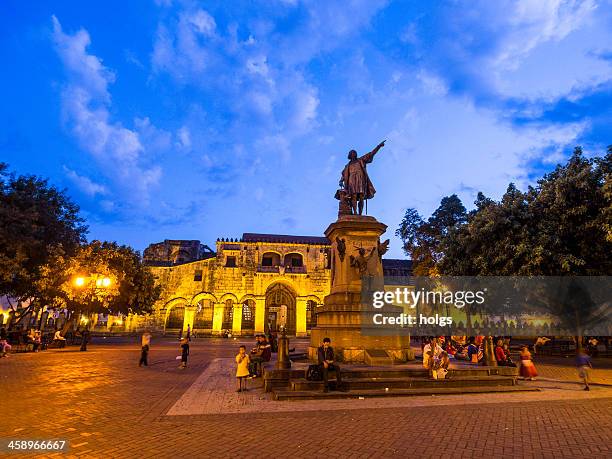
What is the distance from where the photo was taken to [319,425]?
270 inches

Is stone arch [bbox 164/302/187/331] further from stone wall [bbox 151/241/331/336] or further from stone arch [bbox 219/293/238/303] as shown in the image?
stone arch [bbox 219/293/238/303]

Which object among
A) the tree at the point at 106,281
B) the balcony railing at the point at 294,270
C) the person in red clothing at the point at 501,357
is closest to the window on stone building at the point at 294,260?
the balcony railing at the point at 294,270

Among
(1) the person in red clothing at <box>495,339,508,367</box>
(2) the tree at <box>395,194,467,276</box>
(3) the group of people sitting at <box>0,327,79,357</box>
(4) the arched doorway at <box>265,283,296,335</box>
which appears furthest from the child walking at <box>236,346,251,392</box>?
(4) the arched doorway at <box>265,283,296,335</box>

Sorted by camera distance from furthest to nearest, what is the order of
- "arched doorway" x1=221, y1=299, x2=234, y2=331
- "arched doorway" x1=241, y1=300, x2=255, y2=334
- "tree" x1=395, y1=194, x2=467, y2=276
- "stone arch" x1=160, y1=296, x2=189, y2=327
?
1. "arched doorway" x1=241, y1=300, x2=255, y2=334
2. "arched doorway" x1=221, y1=299, x2=234, y2=331
3. "stone arch" x1=160, y1=296, x2=189, y2=327
4. "tree" x1=395, y1=194, x2=467, y2=276

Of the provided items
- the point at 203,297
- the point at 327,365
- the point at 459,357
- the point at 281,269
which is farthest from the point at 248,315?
the point at 327,365

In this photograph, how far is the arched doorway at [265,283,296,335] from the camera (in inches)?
1758

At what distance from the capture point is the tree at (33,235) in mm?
20125

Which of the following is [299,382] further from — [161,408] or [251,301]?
[251,301]

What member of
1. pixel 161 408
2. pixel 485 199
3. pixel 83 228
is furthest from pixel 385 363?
pixel 83 228

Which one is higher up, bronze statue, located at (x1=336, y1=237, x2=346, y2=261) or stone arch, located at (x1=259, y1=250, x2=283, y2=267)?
stone arch, located at (x1=259, y1=250, x2=283, y2=267)

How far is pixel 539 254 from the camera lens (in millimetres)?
15953

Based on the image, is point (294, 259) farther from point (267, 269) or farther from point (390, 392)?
point (390, 392)

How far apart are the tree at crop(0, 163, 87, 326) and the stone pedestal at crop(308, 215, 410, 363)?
17423 millimetres

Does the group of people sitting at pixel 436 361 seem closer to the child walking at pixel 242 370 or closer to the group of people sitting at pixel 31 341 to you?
the child walking at pixel 242 370
